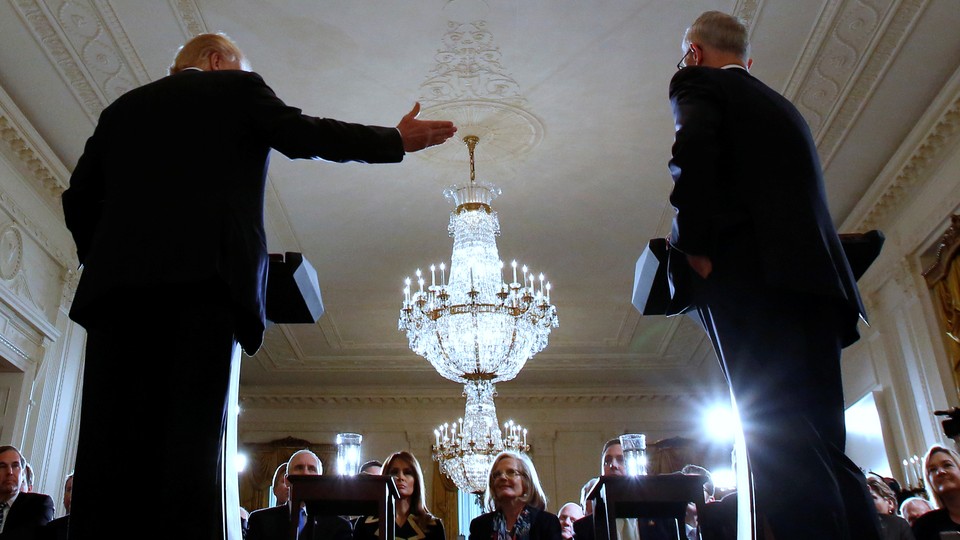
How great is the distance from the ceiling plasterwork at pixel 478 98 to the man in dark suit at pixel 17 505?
3.42 m

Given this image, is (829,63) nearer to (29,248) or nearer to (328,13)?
(328,13)

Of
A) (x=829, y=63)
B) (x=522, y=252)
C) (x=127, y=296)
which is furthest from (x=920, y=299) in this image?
(x=127, y=296)

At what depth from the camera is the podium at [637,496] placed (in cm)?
251

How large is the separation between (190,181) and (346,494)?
4.97 feet

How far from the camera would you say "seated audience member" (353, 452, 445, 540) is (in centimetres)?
330

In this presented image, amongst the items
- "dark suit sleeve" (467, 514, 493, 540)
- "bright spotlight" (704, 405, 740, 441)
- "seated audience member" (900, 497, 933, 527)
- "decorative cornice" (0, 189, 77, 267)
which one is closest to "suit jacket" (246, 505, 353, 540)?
"dark suit sleeve" (467, 514, 493, 540)

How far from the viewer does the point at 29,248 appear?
19.5ft

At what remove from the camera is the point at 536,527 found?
3297mm

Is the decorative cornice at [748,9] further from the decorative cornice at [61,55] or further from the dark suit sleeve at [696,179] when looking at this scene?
the decorative cornice at [61,55]

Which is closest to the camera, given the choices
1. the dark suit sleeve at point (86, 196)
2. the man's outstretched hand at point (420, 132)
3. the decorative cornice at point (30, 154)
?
the dark suit sleeve at point (86, 196)

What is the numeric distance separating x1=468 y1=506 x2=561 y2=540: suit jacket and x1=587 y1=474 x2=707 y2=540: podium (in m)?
0.69

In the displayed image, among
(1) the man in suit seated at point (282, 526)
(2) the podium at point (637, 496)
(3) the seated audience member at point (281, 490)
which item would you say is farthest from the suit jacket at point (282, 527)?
(2) the podium at point (637, 496)

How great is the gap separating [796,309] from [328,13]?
3.98 metres

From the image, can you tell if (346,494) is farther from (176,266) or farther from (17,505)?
(17,505)
